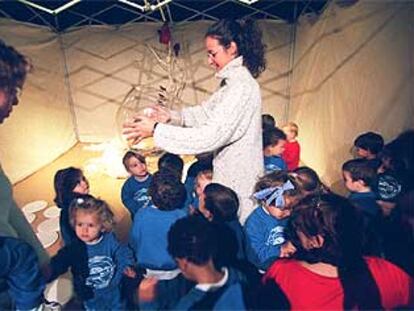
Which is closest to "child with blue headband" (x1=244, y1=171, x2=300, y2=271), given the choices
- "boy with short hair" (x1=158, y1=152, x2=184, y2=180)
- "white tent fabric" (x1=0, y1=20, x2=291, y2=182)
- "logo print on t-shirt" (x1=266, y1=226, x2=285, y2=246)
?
"logo print on t-shirt" (x1=266, y1=226, x2=285, y2=246)

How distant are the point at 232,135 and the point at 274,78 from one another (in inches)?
106

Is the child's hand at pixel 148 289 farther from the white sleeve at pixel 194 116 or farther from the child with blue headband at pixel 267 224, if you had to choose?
the white sleeve at pixel 194 116

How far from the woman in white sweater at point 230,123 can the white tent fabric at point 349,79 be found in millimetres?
974

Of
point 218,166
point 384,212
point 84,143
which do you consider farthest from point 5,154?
point 384,212

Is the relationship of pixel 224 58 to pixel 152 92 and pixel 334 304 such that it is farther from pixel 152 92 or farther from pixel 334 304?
pixel 152 92

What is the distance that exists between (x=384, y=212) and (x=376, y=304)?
617 millimetres

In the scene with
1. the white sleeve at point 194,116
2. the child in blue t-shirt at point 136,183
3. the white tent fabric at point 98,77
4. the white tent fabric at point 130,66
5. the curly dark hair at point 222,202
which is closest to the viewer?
the curly dark hair at point 222,202

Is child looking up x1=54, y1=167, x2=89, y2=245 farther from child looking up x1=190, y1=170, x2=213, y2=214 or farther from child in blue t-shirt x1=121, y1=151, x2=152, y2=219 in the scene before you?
child looking up x1=190, y1=170, x2=213, y2=214

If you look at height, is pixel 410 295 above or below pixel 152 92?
below

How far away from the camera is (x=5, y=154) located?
3.03m

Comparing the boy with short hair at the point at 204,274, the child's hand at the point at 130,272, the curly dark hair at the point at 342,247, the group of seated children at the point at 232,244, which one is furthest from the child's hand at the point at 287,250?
the child's hand at the point at 130,272

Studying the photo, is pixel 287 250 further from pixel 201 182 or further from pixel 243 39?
pixel 243 39

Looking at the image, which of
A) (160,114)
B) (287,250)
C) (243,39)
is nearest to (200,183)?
(160,114)

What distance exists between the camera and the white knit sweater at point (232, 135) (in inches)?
45.3
